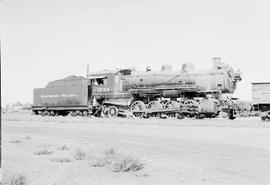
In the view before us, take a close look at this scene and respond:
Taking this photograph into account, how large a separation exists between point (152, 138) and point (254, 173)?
6849 mm

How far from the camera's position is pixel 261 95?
27.9 metres

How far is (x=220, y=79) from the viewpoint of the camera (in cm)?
2806

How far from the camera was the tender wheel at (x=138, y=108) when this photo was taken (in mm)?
30125

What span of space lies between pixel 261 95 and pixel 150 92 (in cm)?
796

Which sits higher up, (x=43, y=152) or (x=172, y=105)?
(x=172, y=105)

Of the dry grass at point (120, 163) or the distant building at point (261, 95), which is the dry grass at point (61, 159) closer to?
the dry grass at point (120, 163)

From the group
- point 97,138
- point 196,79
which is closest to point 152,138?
point 97,138

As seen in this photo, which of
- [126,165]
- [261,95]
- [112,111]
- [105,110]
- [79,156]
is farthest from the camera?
[105,110]

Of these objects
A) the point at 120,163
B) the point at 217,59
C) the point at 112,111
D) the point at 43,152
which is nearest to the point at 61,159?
the point at 43,152

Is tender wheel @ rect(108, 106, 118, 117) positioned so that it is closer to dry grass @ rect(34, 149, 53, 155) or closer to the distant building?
the distant building

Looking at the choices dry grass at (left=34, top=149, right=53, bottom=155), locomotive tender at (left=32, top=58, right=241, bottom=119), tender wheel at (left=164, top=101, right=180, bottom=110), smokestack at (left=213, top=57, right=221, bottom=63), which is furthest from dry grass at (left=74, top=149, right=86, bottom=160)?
smokestack at (left=213, top=57, right=221, bottom=63)

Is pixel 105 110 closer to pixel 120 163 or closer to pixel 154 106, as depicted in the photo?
pixel 154 106

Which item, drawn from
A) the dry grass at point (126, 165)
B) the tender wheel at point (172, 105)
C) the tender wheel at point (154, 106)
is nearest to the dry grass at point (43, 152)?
the dry grass at point (126, 165)

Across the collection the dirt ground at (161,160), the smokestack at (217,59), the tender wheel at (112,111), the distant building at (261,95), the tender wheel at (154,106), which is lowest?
the dirt ground at (161,160)
